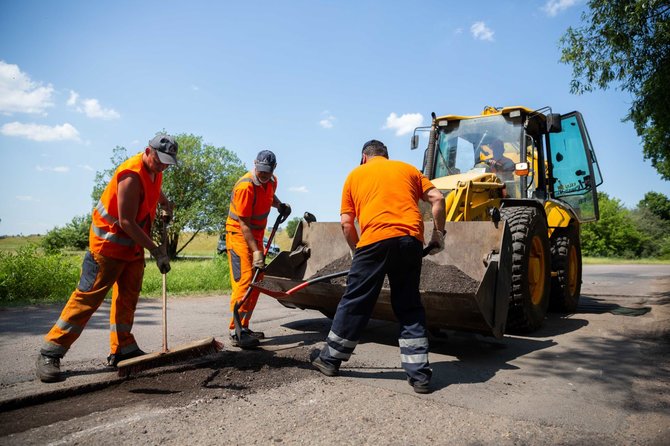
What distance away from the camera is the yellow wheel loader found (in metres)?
4.06

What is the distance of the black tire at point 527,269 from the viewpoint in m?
4.73

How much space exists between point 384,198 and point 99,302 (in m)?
2.30

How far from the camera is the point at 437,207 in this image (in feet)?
12.0

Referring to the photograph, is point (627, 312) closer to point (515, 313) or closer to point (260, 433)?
point (515, 313)

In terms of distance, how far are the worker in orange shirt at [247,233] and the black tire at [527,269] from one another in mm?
2550

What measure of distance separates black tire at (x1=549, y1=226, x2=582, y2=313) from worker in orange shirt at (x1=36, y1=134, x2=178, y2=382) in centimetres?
518

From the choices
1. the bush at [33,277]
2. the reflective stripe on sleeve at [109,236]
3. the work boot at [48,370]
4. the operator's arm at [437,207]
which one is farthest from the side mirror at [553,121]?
the bush at [33,277]

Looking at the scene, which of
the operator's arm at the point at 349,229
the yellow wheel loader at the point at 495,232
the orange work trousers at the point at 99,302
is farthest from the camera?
the yellow wheel loader at the point at 495,232

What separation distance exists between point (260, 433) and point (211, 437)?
249mm

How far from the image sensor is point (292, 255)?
5.57 m

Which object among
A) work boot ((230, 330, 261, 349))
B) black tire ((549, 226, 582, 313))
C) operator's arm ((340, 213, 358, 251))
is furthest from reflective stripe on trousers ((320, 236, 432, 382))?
black tire ((549, 226, 582, 313))

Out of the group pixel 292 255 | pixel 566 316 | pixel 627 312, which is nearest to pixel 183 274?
pixel 292 255

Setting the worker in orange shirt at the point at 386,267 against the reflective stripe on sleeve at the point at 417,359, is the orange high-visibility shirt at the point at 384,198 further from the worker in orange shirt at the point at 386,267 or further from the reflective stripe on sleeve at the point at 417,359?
the reflective stripe on sleeve at the point at 417,359

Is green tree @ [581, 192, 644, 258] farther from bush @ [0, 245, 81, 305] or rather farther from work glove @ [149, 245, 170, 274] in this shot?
work glove @ [149, 245, 170, 274]
